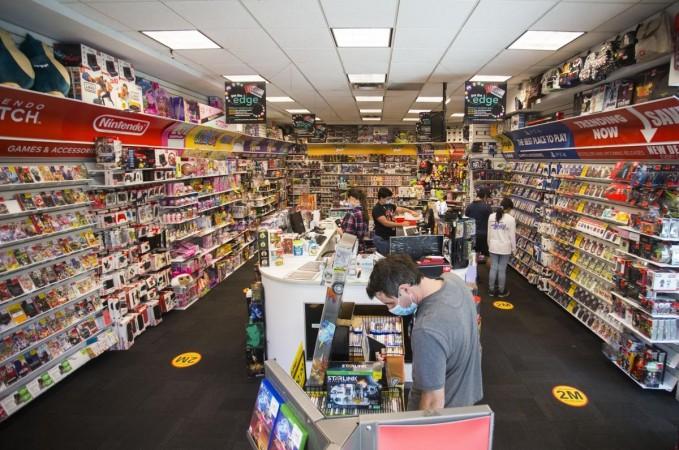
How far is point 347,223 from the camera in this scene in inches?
269

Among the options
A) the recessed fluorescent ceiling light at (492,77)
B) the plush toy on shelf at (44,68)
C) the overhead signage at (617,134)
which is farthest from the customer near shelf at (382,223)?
the plush toy on shelf at (44,68)

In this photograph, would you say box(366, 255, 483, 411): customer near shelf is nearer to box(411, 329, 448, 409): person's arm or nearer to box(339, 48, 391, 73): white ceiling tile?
box(411, 329, 448, 409): person's arm

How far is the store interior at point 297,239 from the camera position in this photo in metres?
3.74

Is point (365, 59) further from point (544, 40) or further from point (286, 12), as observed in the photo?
point (544, 40)

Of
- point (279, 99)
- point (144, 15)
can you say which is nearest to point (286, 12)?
point (144, 15)

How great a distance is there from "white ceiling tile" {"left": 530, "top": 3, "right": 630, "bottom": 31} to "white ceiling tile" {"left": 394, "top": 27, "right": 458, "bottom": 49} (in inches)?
37.8

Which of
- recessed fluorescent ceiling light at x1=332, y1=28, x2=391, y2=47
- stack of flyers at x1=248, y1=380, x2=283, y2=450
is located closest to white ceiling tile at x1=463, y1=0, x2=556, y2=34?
recessed fluorescent ceiling light at x1=332, y1=28, x2=391, y2=47

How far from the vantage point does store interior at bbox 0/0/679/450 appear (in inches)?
147

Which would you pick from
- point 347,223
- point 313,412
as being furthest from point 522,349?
point 313,412

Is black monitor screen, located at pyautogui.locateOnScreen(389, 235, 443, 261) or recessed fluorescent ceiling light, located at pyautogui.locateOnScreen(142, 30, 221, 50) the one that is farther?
recessed fluorescent ceiling light, located at pyautogui.locateOnScreen(142, 30, 221, 50)

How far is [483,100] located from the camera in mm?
6430

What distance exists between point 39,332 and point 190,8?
3845 mm

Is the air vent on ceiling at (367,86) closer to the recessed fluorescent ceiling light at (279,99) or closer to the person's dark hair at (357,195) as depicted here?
the recessed fluorescent ceiling light at (279,99)

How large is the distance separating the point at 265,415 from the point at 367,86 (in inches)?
287
